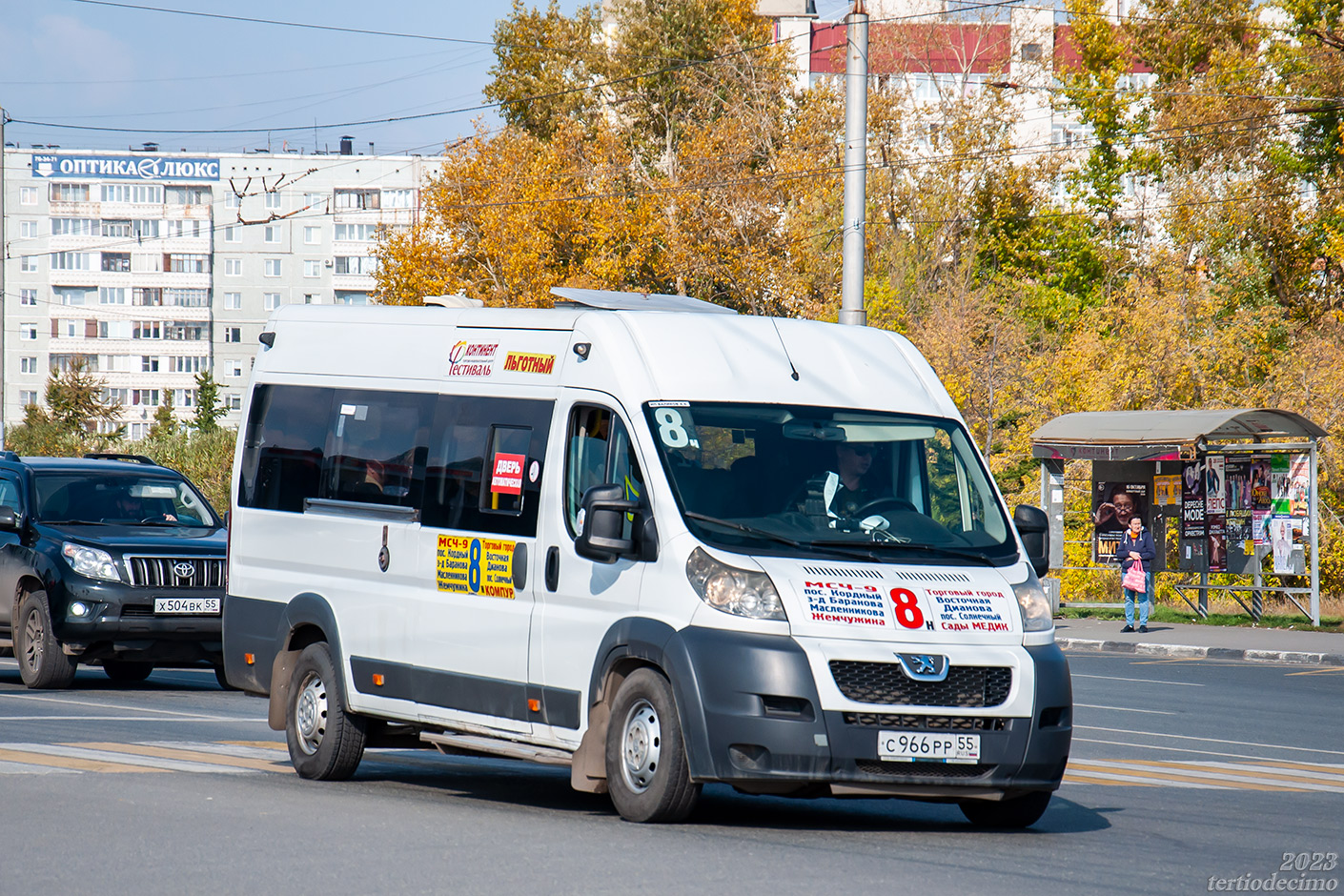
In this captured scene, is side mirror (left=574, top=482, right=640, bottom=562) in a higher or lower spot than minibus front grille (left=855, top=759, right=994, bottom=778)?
higher

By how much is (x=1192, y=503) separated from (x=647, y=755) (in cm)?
2189

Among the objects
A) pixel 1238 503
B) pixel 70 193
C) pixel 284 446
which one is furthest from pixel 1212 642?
pixel 70 193

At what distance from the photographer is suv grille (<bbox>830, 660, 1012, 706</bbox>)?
7.73 m

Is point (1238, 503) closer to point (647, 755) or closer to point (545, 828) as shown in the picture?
point (647, 755)

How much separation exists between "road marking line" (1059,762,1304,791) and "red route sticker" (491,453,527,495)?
4553 millimetres

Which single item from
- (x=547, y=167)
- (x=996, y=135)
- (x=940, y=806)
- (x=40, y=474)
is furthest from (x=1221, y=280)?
(x=940, y=806)

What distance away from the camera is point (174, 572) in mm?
15570

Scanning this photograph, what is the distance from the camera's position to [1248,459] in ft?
91.2

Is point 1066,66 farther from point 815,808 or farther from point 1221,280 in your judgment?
point 815,808

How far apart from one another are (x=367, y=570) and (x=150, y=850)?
8.85 ft

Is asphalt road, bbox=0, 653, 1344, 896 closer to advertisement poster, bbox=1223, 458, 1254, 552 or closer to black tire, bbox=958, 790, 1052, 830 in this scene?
black tire, bbox=958, 790, 1052, 830

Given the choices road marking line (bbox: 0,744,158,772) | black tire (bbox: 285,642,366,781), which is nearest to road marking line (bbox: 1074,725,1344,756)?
black tire (bbox: 285,642,366,781)

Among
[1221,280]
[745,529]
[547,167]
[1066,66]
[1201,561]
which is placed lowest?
[1201,561]

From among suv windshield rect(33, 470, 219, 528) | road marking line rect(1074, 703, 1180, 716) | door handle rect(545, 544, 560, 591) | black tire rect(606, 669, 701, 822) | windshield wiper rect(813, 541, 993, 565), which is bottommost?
road marking line rect(1074, 703, 1180, 716)
